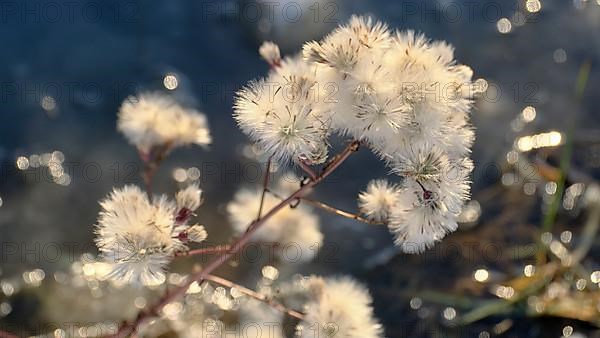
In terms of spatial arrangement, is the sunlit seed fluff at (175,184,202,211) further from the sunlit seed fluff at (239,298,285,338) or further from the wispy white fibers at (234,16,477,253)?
the sunlit seed fluff at (239,298,285,338)

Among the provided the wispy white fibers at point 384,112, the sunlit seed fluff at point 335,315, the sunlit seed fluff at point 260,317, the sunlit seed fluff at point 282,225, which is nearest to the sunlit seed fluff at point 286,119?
the wispy white fibers at point 384,112

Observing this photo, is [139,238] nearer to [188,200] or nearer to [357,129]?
[188,200]

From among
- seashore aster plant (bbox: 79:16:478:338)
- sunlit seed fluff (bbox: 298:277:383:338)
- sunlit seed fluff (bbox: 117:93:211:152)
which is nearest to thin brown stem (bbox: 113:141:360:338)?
seashore aster plant (bbox: 79:16:478:338)

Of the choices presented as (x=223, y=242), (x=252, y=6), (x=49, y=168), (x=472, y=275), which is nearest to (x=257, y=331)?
(x=223, y=242)

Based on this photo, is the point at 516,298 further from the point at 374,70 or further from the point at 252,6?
the point at 252,6

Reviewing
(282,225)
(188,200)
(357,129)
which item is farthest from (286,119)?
(282,225)

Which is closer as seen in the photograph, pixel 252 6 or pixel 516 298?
pixel 516 298

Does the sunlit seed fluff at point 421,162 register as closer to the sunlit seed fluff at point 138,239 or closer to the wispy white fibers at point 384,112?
the wispy white fibers at point 384,112
